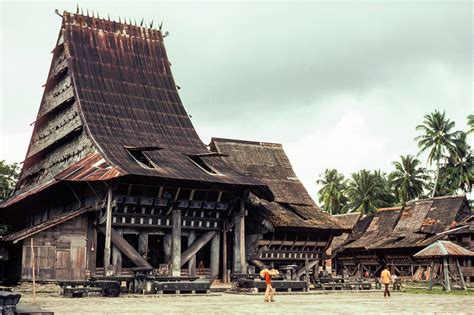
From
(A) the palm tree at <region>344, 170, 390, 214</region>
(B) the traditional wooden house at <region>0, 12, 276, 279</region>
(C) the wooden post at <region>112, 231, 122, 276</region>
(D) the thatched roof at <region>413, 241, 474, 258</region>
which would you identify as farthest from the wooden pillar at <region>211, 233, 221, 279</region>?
(A) the palm tree at <region>344, 170, 390, 214</region>

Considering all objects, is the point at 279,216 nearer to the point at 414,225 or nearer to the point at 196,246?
the point at 196,246

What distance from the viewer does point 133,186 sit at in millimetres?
31375

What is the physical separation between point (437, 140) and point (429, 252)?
3379 centimetres

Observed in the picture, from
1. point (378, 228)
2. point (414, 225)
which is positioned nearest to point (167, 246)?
point (414, 225)

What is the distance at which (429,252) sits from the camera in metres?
34.8

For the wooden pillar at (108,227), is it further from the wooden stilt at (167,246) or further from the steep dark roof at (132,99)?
the wooden stilt at (167,246)

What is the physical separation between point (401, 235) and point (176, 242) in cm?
2654

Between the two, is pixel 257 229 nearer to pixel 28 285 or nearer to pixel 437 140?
pixel 28 285

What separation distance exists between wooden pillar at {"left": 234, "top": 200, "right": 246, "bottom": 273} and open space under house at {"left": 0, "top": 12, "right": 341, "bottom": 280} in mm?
64

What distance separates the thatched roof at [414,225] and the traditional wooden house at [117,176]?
13601mm

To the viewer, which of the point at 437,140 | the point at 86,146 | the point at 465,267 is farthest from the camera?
the point at 437,140

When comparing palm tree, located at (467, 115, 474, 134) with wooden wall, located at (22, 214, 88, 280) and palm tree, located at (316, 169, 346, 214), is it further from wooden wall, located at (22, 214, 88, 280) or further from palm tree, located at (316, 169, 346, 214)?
wooden wall, located at (22, 214, 88, 280)

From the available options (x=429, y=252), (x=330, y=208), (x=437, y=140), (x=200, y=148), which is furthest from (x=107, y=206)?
(x=330, y=208)

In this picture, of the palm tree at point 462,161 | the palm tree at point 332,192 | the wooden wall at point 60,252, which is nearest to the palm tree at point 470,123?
the palm tree at point 462,161
